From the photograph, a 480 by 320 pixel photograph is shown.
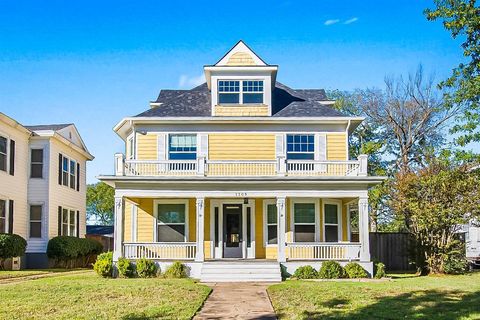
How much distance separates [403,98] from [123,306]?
28.1 metres

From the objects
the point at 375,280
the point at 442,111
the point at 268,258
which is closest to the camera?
the point at 375,280

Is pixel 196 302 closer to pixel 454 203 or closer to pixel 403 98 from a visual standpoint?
pixel 454 203

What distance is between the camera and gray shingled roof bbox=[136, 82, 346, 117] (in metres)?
23.2

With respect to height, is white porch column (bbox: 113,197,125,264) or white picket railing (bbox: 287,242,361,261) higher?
white porch column (bbox: 113,197,125,264)

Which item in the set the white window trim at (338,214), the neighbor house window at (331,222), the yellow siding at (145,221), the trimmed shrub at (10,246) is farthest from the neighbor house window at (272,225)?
the trimmed shrub at (10,246)

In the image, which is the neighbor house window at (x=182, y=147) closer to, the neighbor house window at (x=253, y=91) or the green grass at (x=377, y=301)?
the neighbor house window at (x=253, y=91)

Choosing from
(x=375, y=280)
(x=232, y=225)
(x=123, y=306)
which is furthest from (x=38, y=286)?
(x=375, y=280)

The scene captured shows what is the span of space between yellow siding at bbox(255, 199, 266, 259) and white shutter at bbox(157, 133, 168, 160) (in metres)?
4.03

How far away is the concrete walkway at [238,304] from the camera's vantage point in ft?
37.1

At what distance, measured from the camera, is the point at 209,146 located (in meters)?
23.0

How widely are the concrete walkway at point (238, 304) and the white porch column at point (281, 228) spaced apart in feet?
10.3

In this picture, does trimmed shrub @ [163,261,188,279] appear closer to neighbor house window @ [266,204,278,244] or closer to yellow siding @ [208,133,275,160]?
neighbor house window @ [266,204,278,244]

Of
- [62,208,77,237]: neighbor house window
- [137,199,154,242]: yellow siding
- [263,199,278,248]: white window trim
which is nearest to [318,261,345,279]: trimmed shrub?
[263,199,278,248]: white window trim

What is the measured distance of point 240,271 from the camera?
19469 millimetres
